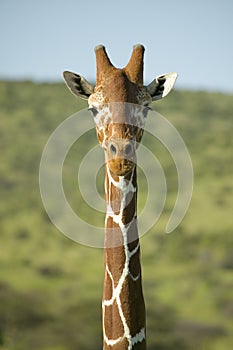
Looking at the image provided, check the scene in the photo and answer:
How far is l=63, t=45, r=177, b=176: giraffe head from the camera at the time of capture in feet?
23.0

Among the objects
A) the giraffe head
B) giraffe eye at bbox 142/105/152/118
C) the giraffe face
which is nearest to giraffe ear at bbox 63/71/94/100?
the giraffe head

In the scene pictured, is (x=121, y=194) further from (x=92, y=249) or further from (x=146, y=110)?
(x=92, y=249)

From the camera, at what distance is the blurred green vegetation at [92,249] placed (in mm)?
50438

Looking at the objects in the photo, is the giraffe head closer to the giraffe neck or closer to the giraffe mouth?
the giraffe mouth

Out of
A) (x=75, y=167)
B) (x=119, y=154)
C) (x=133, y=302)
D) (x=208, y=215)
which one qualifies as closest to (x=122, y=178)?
(x=119, y=154)

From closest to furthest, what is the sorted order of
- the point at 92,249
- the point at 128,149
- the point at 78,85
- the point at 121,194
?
the point at 128,149
the point at 121,194
the point at 78,85
the point at 92,249

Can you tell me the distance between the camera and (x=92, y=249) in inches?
2982

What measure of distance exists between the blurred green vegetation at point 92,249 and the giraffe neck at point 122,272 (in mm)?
26319

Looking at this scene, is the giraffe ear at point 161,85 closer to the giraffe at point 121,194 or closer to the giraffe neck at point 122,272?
the giraffe at point 121,194

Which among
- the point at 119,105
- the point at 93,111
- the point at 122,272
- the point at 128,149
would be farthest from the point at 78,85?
the point at 122,272

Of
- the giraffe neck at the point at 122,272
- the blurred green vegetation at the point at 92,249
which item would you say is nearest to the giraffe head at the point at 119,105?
the giraffe neck at the point at 122,272

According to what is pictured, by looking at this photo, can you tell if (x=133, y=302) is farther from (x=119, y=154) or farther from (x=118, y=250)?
(x=119, y=154)

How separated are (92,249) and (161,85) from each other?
68.5 m

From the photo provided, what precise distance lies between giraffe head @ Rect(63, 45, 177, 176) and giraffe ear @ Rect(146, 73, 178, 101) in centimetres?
7
